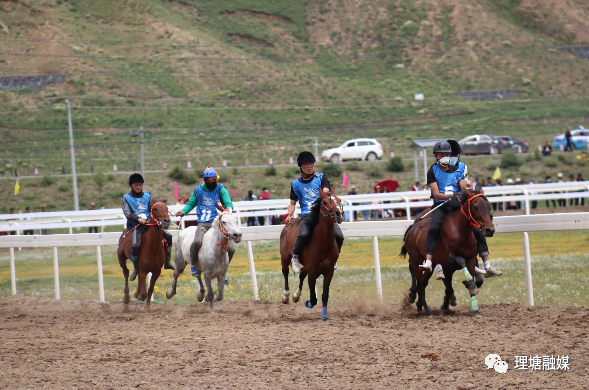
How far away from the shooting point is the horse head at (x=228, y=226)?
12.9 m

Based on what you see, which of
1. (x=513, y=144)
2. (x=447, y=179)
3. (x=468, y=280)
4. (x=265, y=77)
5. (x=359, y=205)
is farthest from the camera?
(x=265, y=77)

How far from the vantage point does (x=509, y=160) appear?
181ft

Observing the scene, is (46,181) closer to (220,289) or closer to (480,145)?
(480,145)

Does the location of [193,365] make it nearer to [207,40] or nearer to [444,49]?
[207,40]

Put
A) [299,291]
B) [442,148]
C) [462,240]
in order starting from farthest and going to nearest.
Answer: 1. [299,291]
2. [442,148]
3. [462,240]

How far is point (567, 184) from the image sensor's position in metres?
31.0

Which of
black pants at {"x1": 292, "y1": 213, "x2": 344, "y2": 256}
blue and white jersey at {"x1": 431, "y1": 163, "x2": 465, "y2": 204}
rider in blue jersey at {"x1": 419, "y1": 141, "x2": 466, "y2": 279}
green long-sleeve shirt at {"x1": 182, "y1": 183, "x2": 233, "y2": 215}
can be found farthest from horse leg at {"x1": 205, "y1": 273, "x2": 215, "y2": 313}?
blue and white jersey at {"x1": 431, "y1": 163, "x2": 465, "y2": 204}

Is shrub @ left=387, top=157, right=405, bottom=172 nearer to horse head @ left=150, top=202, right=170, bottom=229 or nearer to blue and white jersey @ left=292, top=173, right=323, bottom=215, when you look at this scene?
horse head @ left=150, top=202, right=170, bottom=229

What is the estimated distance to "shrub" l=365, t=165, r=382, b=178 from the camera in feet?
176

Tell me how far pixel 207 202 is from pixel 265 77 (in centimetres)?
7184

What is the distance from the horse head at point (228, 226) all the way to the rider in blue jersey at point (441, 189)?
3236mm

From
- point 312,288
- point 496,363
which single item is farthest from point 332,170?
point 496,363

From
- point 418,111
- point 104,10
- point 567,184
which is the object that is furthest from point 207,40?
point 567,184

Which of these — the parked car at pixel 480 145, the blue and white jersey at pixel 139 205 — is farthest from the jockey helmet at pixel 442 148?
the parked car at pixel 480 145
